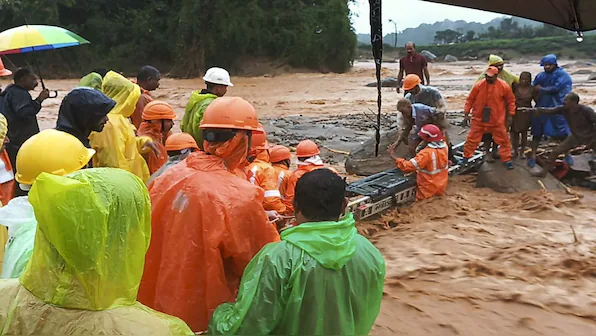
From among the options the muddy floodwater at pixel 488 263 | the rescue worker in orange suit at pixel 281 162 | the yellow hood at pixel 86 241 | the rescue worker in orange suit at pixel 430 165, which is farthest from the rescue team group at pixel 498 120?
the yellow hood at pixel 86 241

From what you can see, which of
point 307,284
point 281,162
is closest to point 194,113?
point 281,162

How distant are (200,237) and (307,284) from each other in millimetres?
552

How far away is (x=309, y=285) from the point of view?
6.31ft

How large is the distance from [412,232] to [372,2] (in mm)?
3577

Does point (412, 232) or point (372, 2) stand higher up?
point (372, 2)

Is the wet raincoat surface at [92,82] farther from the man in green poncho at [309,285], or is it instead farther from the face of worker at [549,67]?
the face of worker at [549,67]

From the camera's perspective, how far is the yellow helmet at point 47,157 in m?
2.22

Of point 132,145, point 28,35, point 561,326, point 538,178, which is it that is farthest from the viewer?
point 538,178

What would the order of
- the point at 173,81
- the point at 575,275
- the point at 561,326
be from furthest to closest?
the point at 173,81
the point at 575,275
the point at 561,326

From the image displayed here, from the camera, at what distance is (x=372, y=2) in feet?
10.7

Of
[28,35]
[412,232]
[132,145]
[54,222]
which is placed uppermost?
[28,35]

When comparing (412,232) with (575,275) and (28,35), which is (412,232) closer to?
(575,275)

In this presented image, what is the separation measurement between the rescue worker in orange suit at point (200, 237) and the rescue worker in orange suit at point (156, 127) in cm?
281

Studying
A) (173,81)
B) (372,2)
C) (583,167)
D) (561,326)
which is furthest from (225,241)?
(173,81)
